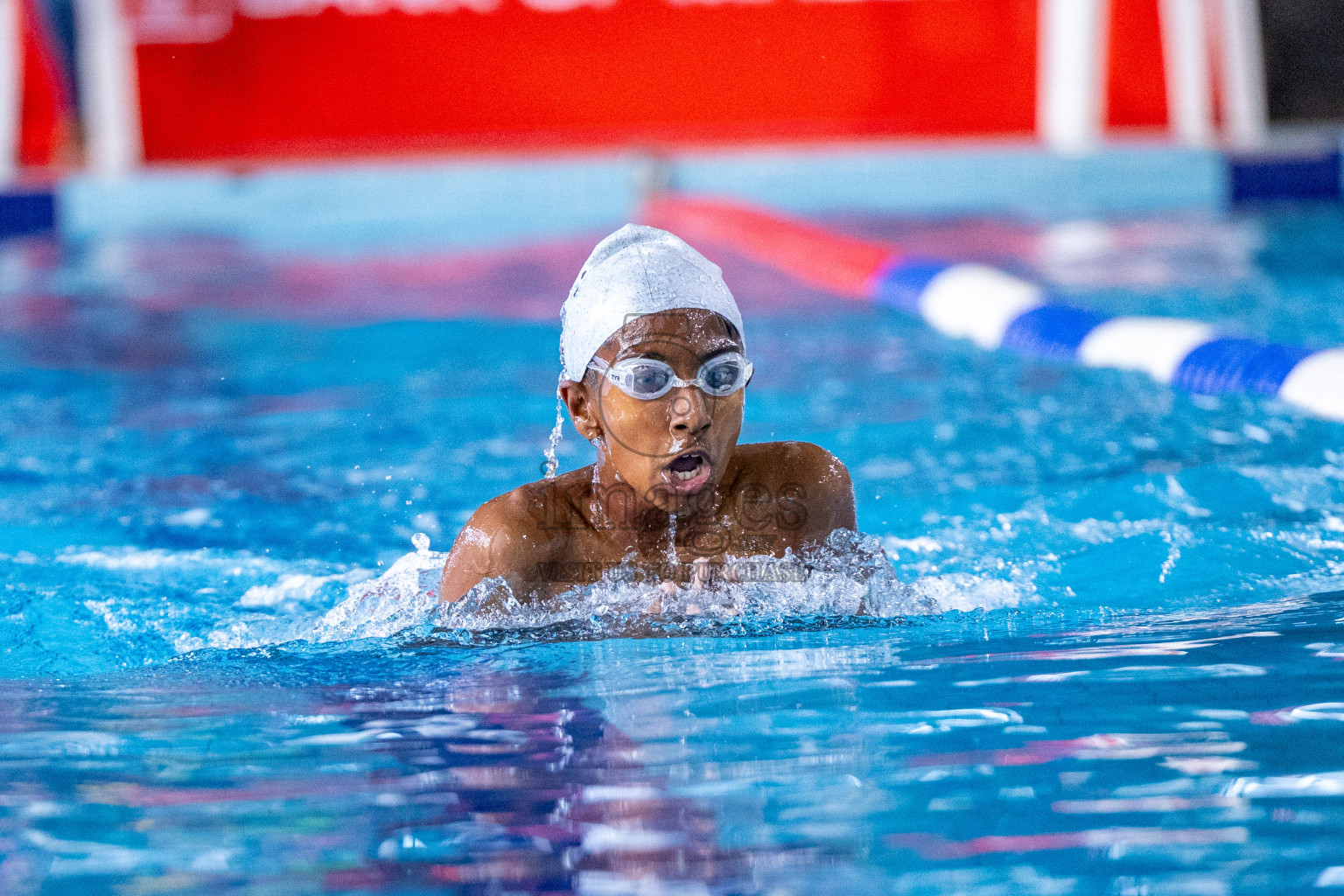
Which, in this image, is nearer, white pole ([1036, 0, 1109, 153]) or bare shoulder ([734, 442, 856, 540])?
bare shoulder ([734, 442, 856, 540])

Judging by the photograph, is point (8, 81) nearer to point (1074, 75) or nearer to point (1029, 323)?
point (1074, 75)

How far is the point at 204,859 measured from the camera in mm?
1494

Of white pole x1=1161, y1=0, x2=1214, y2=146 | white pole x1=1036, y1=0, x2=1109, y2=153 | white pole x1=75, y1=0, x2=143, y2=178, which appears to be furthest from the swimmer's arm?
white pole x1=1161, y1=0, x2=1214, y2=146

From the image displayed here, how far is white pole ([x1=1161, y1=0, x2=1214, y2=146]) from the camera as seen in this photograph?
11188 mm

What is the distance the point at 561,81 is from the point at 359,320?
6.85 meters

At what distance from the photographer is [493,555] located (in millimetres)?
2338

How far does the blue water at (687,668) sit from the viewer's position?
149 cm

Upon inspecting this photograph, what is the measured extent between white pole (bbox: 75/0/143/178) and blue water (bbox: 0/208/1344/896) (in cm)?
688

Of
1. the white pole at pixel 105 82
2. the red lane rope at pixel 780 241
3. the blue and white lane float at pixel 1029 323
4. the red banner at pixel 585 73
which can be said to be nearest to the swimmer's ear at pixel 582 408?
the blue and white lane float at pixel 1029 323

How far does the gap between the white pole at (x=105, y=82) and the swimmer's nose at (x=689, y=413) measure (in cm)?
966

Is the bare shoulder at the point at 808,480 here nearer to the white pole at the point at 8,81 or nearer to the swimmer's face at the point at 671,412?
the swimmer's face at the point at 671,412

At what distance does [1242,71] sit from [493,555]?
10.5m

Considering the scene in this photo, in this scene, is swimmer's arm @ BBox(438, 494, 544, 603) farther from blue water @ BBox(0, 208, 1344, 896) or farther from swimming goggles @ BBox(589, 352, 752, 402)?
swimming goggles @ BBox(589, 352, 752, 402)

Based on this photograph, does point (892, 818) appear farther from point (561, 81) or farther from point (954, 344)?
point (561, 81)
